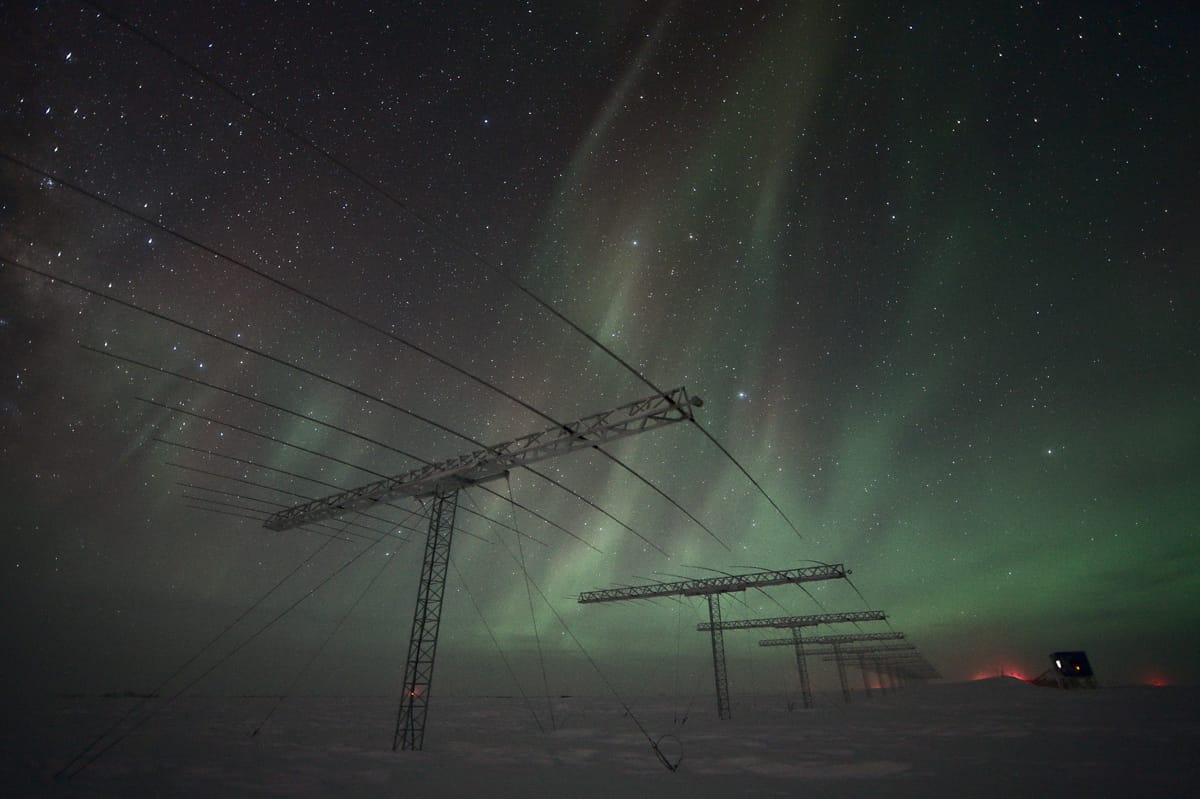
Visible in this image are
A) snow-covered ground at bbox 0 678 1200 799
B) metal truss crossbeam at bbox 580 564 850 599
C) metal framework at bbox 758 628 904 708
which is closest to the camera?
snow-covered ground at bbox 0 678 1200 799

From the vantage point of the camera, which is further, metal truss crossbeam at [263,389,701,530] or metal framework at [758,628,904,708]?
metal framework at [758,628,904,708]

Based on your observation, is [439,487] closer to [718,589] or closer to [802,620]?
[718,589]

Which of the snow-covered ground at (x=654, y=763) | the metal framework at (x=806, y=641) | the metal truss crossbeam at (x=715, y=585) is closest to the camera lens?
the snow-covered ground at (x=654, y=763)

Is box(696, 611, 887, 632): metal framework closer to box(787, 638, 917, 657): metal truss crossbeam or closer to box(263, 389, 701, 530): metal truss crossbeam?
box(787, 638, 917, 657): metal truss crossbeam

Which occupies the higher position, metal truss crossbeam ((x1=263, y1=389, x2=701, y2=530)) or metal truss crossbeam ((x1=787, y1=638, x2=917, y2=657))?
metal truss crossbeam ((x1=263, y1=389, x2=701, y2=530))

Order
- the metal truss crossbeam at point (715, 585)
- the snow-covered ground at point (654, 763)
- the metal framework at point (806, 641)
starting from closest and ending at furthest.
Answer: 1. the snow-covered ground at point (654, 763)
2. the metal truss crossbeam at point (715, 585)
3. the metal framework at point (806, 641)

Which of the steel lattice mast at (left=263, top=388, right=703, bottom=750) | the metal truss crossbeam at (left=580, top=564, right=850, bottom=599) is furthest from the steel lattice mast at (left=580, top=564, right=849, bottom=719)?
the steel lattice mast at (left=263, top=388, right=703, bottom=750)

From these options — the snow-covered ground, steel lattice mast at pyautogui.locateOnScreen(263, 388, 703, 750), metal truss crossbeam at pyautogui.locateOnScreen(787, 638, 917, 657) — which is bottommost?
the snow-covered ground

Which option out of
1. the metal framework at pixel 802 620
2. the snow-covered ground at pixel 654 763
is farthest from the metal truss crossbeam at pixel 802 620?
the snow-covered ground at pixel 654 763

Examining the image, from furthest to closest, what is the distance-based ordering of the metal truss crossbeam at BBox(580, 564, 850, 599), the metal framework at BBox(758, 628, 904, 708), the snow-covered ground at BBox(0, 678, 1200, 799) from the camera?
the metal framework at BBox(758, 628, 904, 708)
the metal truss crossbeam at BBox(580, 564, 850, 599)
the snow-covered ground at BBox(0, 678, 1200, 799)

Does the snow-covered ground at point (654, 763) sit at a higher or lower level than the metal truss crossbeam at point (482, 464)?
lower

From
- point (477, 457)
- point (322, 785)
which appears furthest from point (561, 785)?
point (477, 457)

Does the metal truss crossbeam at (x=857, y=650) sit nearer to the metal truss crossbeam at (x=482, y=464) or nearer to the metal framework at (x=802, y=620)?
the metal framework at (x=802, y=620)

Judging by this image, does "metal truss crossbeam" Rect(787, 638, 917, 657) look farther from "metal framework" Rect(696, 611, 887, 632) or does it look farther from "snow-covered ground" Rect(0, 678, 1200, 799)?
"snow-covered ground" Rect(0, 678, 1200, 799)
